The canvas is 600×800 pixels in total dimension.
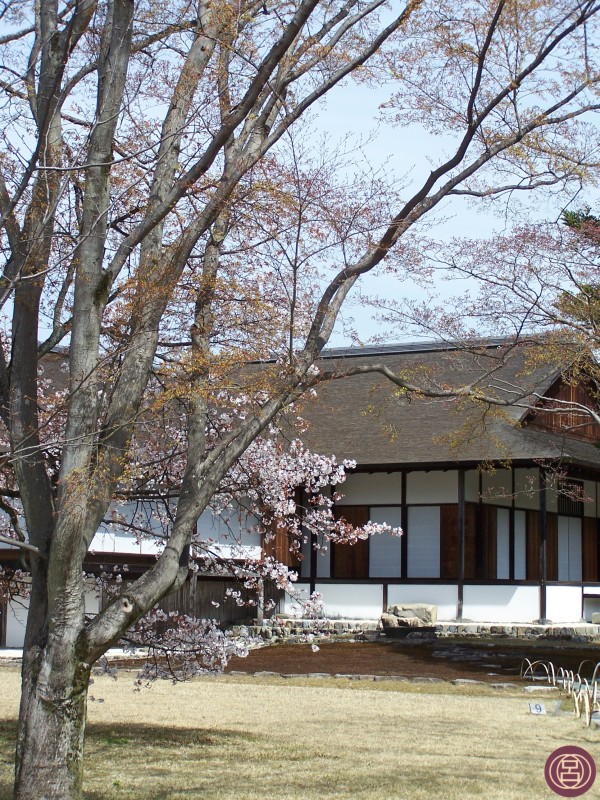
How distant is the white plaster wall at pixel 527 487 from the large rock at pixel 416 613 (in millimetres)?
3697

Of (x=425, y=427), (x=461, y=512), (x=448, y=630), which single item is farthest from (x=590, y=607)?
(x=425, y=427)

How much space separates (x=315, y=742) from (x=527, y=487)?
1571cm

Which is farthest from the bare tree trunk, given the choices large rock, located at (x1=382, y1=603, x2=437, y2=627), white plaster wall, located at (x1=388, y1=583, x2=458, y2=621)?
white plaster wall, located at (x1=388, y1=583, x2=458, y2=621)

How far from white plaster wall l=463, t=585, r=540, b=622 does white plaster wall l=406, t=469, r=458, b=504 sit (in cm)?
227

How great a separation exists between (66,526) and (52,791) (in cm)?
159

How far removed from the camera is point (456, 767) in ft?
26.5

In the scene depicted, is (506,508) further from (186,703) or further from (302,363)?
(302,363)

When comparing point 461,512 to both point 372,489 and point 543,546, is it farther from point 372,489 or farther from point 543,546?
point 372,489

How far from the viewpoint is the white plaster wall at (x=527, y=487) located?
78.7ft

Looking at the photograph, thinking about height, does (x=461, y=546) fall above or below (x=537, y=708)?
above

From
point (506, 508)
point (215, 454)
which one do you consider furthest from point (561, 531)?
point (215, 454)

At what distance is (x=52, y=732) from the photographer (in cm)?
619

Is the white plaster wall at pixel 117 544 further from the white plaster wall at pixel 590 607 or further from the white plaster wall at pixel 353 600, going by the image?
the white plaster wall at pixel 590 607

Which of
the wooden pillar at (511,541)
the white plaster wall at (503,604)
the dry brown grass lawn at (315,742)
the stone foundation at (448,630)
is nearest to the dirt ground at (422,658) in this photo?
the stone foundation at (448,630)
